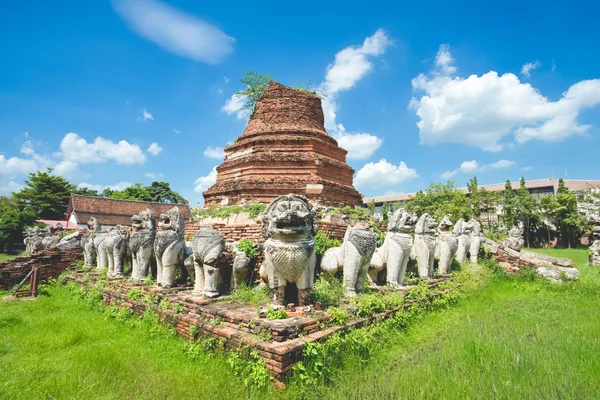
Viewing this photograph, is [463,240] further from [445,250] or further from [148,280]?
[148,280]

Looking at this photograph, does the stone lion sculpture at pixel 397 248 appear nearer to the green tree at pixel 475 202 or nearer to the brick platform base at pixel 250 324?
the brick platform base at pixel 250 324

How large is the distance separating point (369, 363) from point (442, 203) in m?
35.5

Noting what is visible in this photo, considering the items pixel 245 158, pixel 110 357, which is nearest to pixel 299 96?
pixel 245 158

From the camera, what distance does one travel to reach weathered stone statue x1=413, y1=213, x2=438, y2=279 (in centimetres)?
776

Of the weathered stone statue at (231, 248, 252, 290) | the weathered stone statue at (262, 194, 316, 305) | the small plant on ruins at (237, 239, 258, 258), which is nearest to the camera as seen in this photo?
the weathered stone statue at (262, 194, 316, 305)

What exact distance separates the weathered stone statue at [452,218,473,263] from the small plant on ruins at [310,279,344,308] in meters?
6.10

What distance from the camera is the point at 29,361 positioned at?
421cm

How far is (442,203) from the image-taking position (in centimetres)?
3662

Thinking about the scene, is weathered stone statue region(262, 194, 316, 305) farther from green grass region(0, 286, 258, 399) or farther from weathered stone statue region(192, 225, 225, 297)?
weathered stone statue region(192, 225, 225, 297)

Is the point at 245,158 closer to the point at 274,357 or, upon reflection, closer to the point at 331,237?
the point at 331,237

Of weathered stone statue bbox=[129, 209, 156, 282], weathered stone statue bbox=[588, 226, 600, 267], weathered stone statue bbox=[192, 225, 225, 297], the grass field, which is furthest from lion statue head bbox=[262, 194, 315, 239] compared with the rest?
weathered stone statue bbox=[588, 226, 600, 267]

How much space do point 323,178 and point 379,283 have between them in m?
4.88

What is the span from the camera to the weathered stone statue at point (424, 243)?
7.76 m

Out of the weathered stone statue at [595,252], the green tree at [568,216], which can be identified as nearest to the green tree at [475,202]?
the green tree at [568,216]
